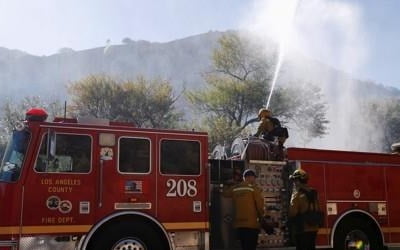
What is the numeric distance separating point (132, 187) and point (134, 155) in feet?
1.65

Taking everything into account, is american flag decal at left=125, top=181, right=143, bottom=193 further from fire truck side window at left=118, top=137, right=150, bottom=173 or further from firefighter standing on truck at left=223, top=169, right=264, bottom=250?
firefighter standing on truck at left=223, top=169, right=264, bottom=250

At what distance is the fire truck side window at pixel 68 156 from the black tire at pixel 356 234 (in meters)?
4.90

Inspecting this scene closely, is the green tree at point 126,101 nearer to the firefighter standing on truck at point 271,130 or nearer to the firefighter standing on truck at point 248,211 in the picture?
the firefighter standing on truck at point 271,130

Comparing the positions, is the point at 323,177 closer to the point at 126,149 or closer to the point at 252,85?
the point at 126,149

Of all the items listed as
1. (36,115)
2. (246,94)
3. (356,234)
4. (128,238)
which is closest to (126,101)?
(246,94)

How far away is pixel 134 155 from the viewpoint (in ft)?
27.9

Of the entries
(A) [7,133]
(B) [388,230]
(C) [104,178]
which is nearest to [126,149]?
(C) [104,178]

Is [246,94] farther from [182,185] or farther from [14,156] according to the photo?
[14,156]

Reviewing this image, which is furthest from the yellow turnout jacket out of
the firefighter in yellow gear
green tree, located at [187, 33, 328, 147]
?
green tree, located at [187, 33, 328, 147]

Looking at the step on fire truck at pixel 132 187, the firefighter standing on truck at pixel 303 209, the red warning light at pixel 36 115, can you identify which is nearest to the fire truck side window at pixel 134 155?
the step on fire truck at pixel 132 187

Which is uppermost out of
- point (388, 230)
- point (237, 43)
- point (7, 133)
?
point (237, 43)

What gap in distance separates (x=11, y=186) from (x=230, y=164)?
3.70 m

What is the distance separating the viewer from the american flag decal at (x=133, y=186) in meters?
8.30

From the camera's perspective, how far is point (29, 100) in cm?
4306
